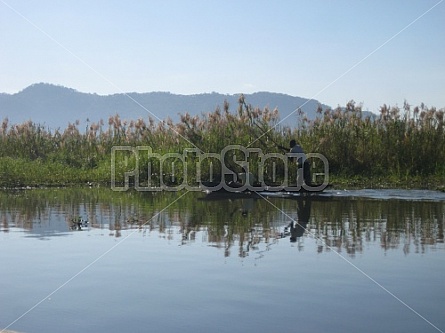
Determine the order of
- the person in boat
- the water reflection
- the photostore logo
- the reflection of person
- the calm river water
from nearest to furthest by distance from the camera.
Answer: the calm river water < the water reflection < the reflection of person < the person in boat < the photostore logo

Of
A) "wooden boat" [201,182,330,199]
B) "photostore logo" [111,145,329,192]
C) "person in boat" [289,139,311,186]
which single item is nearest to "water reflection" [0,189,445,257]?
"wooden boat" [201,182,330,199]

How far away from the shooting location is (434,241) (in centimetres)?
1258

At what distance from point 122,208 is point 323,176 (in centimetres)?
983

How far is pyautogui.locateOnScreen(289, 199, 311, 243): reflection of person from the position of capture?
13.7m

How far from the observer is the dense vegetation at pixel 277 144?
Answer: 89.4 ft

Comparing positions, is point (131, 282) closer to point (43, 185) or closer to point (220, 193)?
point (220, 193)

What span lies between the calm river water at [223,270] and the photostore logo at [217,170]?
548 cm

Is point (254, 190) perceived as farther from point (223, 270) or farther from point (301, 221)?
point (223, 270)

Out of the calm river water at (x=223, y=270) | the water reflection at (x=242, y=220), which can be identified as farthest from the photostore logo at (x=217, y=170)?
the calm river water at (x=223, y=270)

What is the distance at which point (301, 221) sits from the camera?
52.0 ft

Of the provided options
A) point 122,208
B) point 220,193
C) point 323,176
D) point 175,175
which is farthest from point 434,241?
point 175,175

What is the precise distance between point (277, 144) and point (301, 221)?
10847mm

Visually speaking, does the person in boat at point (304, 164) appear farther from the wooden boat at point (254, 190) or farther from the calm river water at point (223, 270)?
the calm river water at point (223, 270)

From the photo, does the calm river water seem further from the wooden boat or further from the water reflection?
the wooden boat
